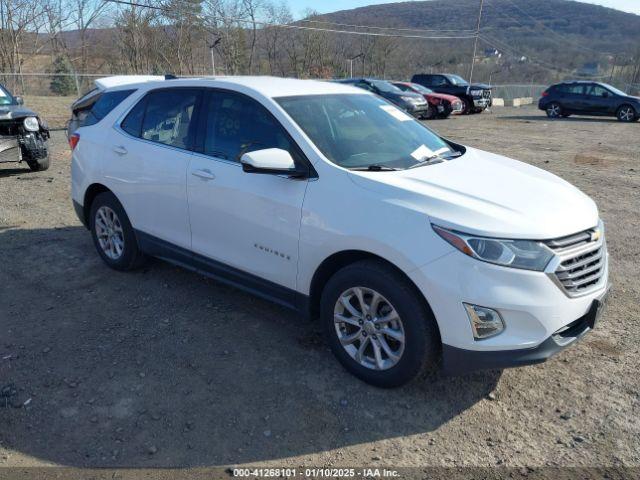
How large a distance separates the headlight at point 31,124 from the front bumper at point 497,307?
839 centimetres

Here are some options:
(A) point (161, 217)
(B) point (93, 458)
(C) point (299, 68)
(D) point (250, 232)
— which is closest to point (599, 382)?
(D) point (250, 232)

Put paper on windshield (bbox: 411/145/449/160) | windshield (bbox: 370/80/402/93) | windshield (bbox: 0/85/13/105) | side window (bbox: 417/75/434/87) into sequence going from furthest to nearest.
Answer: side window (bbox: 417/75/434/87)
windshield (bbox: 370/80/402/93)
windshield (bbox: 0/85/13/105)
paper on windshield (bbox: 411/145/449/160)

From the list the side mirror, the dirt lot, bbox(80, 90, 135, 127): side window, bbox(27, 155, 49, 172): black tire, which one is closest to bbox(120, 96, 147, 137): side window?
bbox(80, 90, 135, 127): side window

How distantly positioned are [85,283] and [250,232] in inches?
82.5

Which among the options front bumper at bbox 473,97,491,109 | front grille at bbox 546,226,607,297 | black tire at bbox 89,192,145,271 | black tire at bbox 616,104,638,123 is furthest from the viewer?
front bumper at bbox 473,97,491,109

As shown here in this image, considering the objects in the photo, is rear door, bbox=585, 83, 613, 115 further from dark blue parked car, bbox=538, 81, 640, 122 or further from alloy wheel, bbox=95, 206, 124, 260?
alloy wheel, bbox=95, 206, 124, 260

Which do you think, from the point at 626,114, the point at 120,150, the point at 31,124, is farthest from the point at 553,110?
the point at 120,150

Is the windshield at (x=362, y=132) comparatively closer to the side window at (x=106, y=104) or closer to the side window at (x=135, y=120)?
the side window at (x=135, y=120)

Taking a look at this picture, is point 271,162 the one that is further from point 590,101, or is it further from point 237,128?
point 590,101

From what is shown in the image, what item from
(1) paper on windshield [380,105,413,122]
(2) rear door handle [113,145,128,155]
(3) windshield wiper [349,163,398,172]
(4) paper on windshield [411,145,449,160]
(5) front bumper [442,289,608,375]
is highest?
(1) paper on windshield [380,105,413,122]

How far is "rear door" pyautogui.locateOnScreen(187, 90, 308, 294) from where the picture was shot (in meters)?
3.41

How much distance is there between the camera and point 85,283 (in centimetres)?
477

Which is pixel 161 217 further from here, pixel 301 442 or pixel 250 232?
pixel 301 442

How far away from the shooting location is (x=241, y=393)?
126 inches
